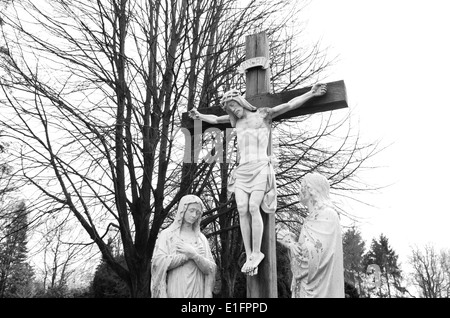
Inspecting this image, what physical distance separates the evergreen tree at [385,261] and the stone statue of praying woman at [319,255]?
31669 mm

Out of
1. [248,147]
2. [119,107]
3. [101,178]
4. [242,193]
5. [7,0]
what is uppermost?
A: [7,0]

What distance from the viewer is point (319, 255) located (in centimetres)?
348

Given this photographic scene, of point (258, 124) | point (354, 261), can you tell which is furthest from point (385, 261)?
point (258, 124)

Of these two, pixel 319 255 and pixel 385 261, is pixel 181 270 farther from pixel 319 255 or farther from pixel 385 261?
pixel 385 261

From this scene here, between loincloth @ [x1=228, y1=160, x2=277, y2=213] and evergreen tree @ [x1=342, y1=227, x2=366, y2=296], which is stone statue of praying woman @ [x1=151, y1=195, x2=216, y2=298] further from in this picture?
evergreen tree @ [x1=342, y1=227, x2=366, y2=296]

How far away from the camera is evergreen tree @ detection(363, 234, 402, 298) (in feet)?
113

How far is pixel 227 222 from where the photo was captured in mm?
9945

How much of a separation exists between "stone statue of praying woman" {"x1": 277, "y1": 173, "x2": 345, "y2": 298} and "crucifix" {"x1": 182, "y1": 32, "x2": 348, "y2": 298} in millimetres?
388

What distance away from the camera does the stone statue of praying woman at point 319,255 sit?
3430 millimetres

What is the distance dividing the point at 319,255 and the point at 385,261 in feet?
125
